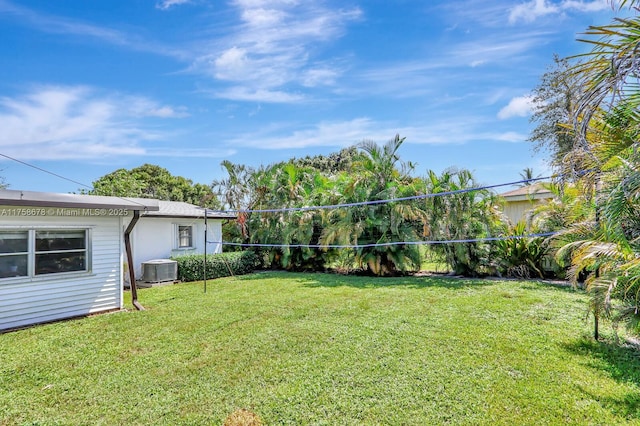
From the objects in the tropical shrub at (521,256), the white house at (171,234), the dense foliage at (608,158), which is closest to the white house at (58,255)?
the white house at (171,234)

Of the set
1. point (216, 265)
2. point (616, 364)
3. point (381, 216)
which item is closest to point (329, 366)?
point (616, 364)

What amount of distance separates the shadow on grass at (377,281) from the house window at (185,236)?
3.17 metres

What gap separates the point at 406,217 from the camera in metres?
11.0

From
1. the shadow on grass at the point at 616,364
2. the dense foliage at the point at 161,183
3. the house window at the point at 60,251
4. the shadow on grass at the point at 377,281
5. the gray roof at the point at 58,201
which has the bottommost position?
the shadow on grass at the point at 616,364

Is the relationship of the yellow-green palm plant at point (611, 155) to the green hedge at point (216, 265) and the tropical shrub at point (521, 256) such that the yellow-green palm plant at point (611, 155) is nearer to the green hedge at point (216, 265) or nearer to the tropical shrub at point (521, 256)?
the tropical shrub at point (521, 256)

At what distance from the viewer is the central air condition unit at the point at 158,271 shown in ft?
35.8

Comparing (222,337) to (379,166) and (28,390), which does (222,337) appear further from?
(379,166)

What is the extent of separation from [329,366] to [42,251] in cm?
627

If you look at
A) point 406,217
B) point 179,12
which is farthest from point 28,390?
point 406,217

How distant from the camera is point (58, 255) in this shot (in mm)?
6910

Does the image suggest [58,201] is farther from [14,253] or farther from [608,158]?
[608,158]

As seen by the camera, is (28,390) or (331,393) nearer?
(331,393)

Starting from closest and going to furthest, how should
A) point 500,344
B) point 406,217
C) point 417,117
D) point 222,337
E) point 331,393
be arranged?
point 331,393 → point 500,344 → point 222,337 → point 406,217 → point 417,117

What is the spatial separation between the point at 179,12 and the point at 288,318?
815 centimetres
